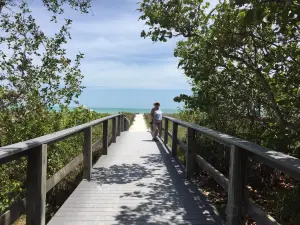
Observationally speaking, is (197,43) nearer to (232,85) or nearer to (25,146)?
(232,85)

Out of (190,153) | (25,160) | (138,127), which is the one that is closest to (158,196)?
(190,153)

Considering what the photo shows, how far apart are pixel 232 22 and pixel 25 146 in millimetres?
3614

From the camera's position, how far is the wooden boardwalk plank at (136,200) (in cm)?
357

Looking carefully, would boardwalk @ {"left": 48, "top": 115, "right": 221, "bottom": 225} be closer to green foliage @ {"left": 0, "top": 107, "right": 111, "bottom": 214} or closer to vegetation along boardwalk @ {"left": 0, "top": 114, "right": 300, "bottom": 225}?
vegetation along boardwalk @ {"left": 0, "top": 114, "right": 300, "bottom": 225}

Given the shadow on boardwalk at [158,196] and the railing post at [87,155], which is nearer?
the shadow on boardwalk at [158,196]

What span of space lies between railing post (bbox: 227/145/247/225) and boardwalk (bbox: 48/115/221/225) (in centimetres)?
61

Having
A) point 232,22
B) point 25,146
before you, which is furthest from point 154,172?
Answer: point 25,146

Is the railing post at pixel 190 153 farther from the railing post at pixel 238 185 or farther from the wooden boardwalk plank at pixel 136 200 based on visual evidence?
the railing post at pixel 238 185

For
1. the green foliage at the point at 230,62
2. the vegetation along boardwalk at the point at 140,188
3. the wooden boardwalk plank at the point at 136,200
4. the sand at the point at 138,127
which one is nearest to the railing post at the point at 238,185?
the vegetation along boardwalk at the point at 140,188

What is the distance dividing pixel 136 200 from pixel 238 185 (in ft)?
5.84

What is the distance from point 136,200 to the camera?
4.29 metres

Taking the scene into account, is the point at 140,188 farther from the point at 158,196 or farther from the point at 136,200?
the point at 136,200

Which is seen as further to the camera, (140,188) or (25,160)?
(25,160)

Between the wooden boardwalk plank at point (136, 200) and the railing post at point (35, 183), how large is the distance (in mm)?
542
